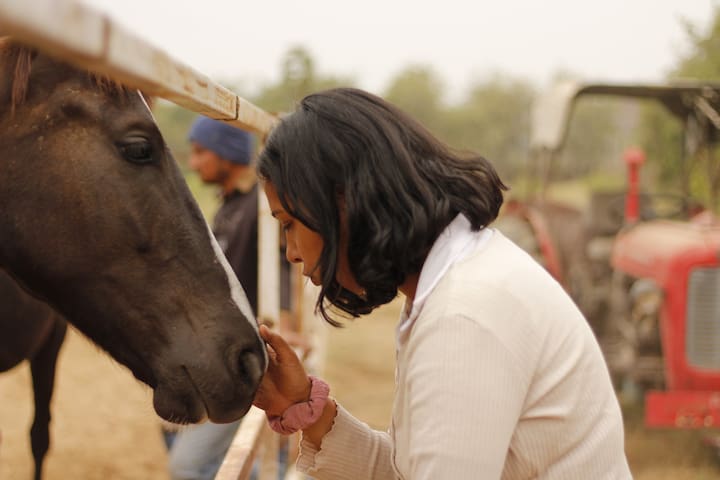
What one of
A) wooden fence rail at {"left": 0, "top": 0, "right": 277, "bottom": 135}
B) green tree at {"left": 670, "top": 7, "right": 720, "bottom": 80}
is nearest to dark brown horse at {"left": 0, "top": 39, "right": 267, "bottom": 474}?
wooden fence rail at {"left": 0, "top": 0, "right": 277, "bottom": 135}

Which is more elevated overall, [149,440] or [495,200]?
[495,200]

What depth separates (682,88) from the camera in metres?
6.65

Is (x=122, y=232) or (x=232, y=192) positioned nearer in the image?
(x=122, y=232)

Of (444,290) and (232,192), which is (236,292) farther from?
(232,192)

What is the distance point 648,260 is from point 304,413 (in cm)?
484

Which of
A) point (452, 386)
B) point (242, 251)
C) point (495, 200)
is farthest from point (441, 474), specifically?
point (242, 251)

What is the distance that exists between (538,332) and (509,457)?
240mm

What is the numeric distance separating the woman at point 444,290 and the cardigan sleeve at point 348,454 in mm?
249

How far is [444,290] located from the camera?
1304 mm

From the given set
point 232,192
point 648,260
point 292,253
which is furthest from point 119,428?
point 292,253

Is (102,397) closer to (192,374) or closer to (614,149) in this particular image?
(192,374)

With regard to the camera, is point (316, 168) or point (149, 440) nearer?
point (316, 168)

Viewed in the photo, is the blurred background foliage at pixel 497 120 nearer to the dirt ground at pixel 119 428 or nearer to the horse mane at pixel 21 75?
the dirt ground at pixel 119 428

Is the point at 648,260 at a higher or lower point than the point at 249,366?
lower
